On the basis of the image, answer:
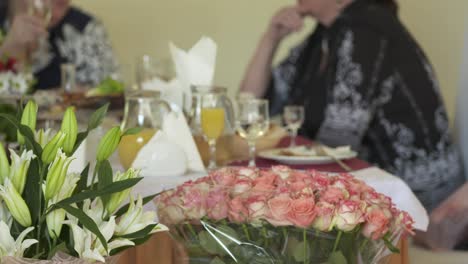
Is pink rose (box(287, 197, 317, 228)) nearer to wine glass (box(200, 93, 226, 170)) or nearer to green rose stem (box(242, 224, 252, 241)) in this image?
green rose stem (box(242, 224, 252, 241))

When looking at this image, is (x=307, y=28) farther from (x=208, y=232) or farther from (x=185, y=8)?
(x=208, y=232)

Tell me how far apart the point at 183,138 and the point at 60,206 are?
722 mm

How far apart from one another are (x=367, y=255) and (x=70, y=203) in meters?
0.35

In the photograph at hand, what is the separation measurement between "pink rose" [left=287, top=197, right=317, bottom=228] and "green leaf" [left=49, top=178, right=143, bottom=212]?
186mm

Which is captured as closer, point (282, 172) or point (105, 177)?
point (105, 177)

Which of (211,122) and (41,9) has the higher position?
(41,9)

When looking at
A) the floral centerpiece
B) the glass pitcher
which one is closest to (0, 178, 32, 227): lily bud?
the floral centerpiece

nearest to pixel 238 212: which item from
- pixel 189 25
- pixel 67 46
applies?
pixel 67 46

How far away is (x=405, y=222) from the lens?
920 millimetres

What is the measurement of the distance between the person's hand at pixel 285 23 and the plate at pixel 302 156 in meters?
1.18

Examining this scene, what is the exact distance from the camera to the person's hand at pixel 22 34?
3078mm

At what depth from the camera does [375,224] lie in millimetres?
883

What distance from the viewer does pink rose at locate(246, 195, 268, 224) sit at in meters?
0.88

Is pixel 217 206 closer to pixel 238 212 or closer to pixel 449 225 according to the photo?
pixel 238 212
